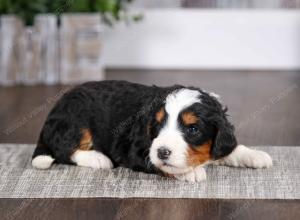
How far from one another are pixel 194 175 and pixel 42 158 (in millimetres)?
635

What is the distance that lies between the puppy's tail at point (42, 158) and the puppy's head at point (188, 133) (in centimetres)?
51

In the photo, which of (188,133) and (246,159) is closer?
(188,133)

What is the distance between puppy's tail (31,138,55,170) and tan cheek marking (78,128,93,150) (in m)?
0.13

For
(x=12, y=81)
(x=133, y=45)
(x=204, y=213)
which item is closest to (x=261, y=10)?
(x=133, y=45)

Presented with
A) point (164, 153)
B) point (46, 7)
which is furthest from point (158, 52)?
point (164, 153)

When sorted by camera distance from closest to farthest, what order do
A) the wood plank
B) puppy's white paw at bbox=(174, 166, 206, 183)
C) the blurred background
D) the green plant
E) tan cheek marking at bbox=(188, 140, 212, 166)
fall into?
the wood plank → tan cheek marking at bbox=(188, 140, 212, 166) → puppy's white paw at bbox=(174, 166, 206, 183) → the blurred background → the green plant

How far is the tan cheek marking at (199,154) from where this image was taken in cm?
258

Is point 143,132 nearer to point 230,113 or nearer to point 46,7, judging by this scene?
point 230,113

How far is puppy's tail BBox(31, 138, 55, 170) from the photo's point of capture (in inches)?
115

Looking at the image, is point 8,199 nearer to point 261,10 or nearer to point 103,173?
point 103,173

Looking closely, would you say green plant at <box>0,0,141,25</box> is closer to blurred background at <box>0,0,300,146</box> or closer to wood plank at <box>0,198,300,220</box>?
blurred background at <box>0,0,300,146</box>

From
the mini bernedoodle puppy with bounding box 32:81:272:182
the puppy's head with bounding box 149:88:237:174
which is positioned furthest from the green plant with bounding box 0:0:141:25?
the puppy's head with bounding box 149:88:237:174

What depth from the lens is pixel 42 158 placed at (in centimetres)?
295

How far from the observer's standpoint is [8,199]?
2646 mm
